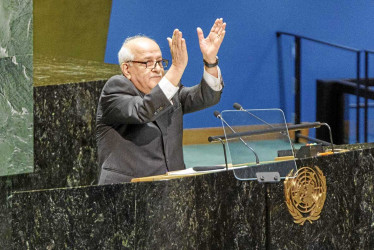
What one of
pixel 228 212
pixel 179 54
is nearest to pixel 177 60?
pixel 179 54

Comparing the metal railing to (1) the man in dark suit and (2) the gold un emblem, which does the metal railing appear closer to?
(1) the man in dark suit

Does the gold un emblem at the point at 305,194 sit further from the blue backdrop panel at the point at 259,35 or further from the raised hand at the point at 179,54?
the blue backdrop panel at the point at 259,35

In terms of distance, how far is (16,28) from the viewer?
11.6 ft

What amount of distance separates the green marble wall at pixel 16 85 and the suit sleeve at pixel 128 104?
0.59 m

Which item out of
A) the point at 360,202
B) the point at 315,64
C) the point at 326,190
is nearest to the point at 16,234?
the point at 326,190

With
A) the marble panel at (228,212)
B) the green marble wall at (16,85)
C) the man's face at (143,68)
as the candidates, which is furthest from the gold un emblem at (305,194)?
the green marble wall at (16,85)

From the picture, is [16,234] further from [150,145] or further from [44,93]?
[44,93]

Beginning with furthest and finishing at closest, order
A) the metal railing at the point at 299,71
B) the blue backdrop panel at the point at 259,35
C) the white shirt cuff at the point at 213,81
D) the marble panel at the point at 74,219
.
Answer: the metal railing at the point at 299,71
the blue backdrop panel at the point at 259,35
the white shirt cuff at the point at 213,81
the marble panel at the point at 74,219

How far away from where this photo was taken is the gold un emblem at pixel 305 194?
2832 mm

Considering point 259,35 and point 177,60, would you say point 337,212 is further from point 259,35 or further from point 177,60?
point 259,35

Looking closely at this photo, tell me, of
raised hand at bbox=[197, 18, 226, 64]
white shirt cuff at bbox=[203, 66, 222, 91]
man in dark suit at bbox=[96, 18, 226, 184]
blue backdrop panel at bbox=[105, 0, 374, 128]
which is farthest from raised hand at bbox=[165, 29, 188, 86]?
blue backdrop panel at bbox=[105, 0, 374, 128]

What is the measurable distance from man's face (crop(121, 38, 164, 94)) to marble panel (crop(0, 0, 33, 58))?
2.06 ft

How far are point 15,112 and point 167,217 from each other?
4.60 ft

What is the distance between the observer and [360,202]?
130 inches
